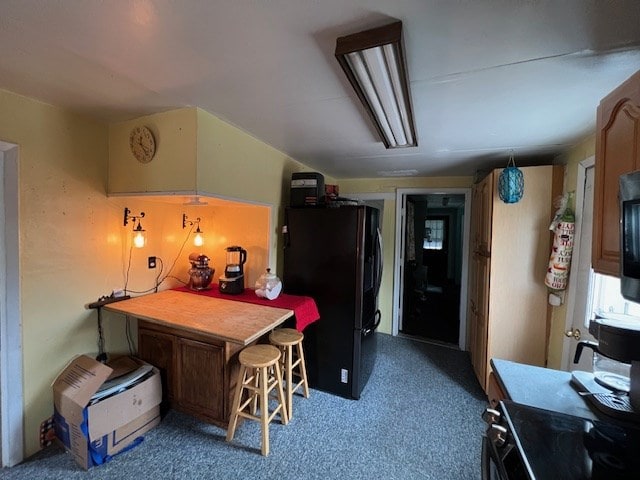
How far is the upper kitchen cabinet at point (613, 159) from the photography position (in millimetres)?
908

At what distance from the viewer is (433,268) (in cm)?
651

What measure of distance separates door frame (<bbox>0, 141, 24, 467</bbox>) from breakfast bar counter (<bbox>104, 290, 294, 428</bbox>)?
0.46 m

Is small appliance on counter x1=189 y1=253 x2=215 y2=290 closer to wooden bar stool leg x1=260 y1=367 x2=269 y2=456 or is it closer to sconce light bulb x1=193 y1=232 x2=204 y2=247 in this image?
sconce light bulb x1=193 y1=232 x2=204 y2=247

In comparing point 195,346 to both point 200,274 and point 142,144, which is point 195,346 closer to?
point 200,274

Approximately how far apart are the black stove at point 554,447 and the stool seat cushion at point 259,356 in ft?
3.95

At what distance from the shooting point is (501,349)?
2238 millimetres

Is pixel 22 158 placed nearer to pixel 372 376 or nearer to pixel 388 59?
pixel 388 59

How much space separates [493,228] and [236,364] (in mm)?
2321

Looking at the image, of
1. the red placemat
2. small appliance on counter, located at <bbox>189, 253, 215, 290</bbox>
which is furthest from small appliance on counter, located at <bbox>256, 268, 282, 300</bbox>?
small appliance on counter, located at <bbox>189, 253, 215, 290</bbox>

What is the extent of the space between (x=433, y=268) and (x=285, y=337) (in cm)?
543

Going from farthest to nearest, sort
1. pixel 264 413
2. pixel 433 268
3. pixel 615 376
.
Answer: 1. pixel 433 268
2. pixel 264 413
3. pixel 615 376

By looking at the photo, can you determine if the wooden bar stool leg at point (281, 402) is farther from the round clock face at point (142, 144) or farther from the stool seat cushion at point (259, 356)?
the round clock face at point (142, 144)

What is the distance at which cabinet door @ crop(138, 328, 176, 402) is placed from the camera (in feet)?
6.51

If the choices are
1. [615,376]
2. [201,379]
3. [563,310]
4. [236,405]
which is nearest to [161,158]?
[201,379]
